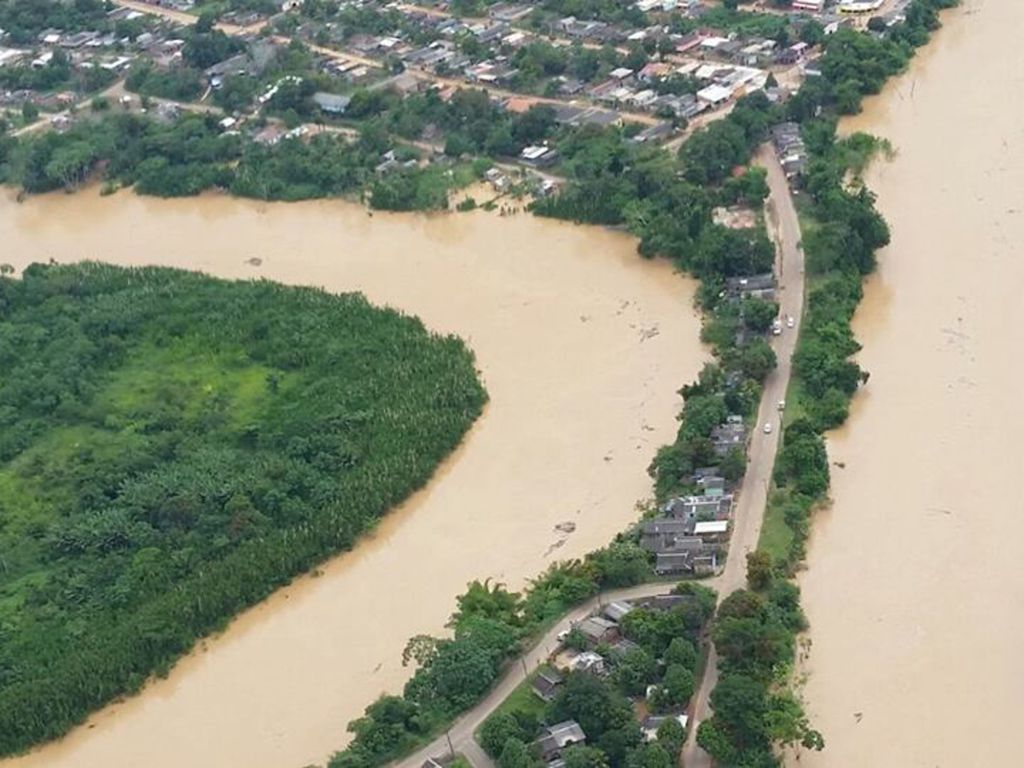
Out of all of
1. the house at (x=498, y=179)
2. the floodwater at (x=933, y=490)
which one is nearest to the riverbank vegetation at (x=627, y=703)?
the floodwater at (x=933, y=490)

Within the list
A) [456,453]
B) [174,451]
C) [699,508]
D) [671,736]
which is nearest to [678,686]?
[671,736]

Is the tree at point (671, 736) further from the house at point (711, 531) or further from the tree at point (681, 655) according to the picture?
the house at point (711, 531)

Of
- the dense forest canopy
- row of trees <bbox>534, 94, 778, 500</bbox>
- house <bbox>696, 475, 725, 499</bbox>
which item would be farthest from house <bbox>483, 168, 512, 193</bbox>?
house <bbox>696, 475, 725, 499</bbox>

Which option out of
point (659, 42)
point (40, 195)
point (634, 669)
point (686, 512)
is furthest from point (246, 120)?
point (634, 669)

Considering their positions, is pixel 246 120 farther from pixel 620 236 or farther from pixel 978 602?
pixel 978 602

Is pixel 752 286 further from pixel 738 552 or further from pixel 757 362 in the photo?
pixel 738 552

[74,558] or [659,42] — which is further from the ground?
[659,42]

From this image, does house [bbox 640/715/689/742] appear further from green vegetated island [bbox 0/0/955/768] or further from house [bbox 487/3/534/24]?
house [bbox 487/3/534/24]
